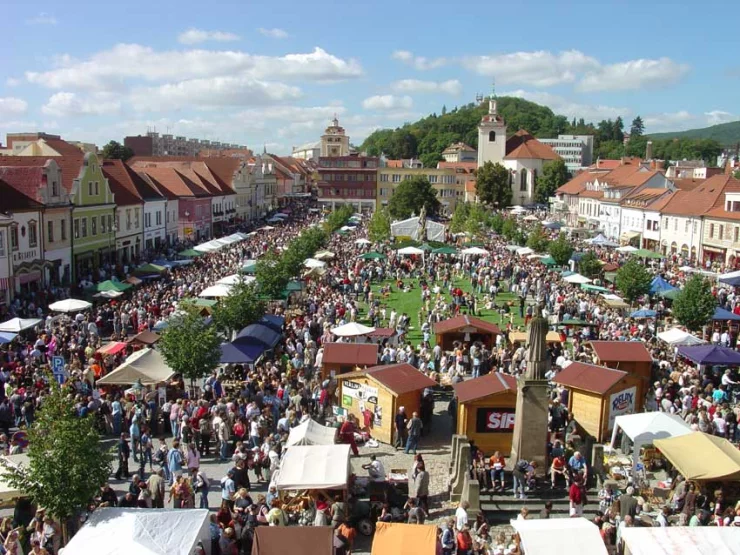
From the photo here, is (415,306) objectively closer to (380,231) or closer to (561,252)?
(561,252)

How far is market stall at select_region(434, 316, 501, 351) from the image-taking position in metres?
25.7

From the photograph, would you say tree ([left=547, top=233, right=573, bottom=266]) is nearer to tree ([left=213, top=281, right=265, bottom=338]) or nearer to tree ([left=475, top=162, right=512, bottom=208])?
tree ([left=213, top=281, right=265, bottom=338])

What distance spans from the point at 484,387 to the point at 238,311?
36.0 feet

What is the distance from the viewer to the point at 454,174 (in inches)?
4237

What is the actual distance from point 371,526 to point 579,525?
3.94m

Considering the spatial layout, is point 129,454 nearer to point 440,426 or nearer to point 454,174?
point 440,426

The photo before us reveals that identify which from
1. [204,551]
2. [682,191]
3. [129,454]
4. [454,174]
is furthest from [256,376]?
[454,174]

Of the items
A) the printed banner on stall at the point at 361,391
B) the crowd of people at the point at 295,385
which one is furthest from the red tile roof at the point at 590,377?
the printed banner on stall at the point at 361,391

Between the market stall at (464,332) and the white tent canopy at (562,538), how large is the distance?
14061 millimetres

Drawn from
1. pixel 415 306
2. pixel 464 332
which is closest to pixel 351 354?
pixel 464 332

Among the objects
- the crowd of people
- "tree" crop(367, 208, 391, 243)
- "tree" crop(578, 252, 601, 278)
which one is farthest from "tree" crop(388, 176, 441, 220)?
"tree" crop(578, 252, 601, 278)

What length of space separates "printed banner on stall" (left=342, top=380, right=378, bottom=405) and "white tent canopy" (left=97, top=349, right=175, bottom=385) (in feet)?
16.0

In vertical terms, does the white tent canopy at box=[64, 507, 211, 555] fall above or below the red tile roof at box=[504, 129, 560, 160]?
below

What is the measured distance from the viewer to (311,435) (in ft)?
49.2
